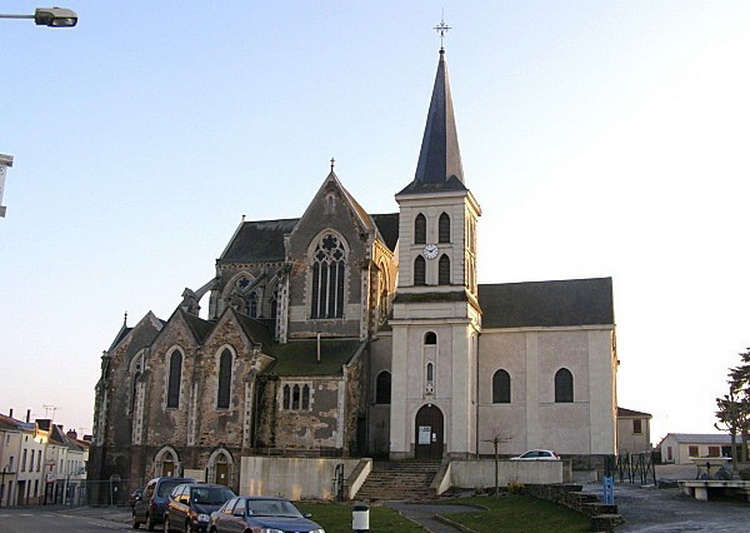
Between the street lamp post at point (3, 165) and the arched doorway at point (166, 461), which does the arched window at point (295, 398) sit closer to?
the arched doorway at point (166, 461)

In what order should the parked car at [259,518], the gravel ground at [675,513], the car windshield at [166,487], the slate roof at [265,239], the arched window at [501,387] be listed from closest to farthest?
the parked car at [259,518] → the gravel ground at [675,513] → the car windshield at [166,487] → the arched window at [501,387] → the slate roof at [265,239]

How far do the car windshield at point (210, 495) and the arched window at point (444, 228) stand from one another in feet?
87.7

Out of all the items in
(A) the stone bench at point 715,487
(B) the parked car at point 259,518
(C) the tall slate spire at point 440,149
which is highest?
(C) the tall slate spire at point 440,149

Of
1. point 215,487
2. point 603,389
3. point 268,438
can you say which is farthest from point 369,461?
point 215,487

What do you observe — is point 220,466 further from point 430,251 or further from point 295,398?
point 430,251

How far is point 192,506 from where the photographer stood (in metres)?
27.9

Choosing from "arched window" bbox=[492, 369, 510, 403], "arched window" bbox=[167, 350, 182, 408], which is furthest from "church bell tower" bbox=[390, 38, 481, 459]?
"arched window" bbox=[167, 350, 182, 408]

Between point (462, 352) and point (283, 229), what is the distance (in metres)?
19.9

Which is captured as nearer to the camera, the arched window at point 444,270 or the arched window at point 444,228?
the arched window at point 444,270

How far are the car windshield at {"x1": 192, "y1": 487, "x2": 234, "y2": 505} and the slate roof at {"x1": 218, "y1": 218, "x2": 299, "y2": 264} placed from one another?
1347 inches

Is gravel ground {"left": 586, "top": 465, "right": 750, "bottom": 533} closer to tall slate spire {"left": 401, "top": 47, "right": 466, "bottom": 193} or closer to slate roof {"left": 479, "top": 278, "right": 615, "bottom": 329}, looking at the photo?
slate roof {"left": 479, "top": 278, "right": 615, "bottom": 329}

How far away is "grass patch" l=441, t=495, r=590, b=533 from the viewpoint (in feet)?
82.3

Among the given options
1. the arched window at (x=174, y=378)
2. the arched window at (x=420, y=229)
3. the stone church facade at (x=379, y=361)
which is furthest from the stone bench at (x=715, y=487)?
the arched window at (x=174, y=378)

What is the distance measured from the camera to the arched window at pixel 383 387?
54.1 meters
